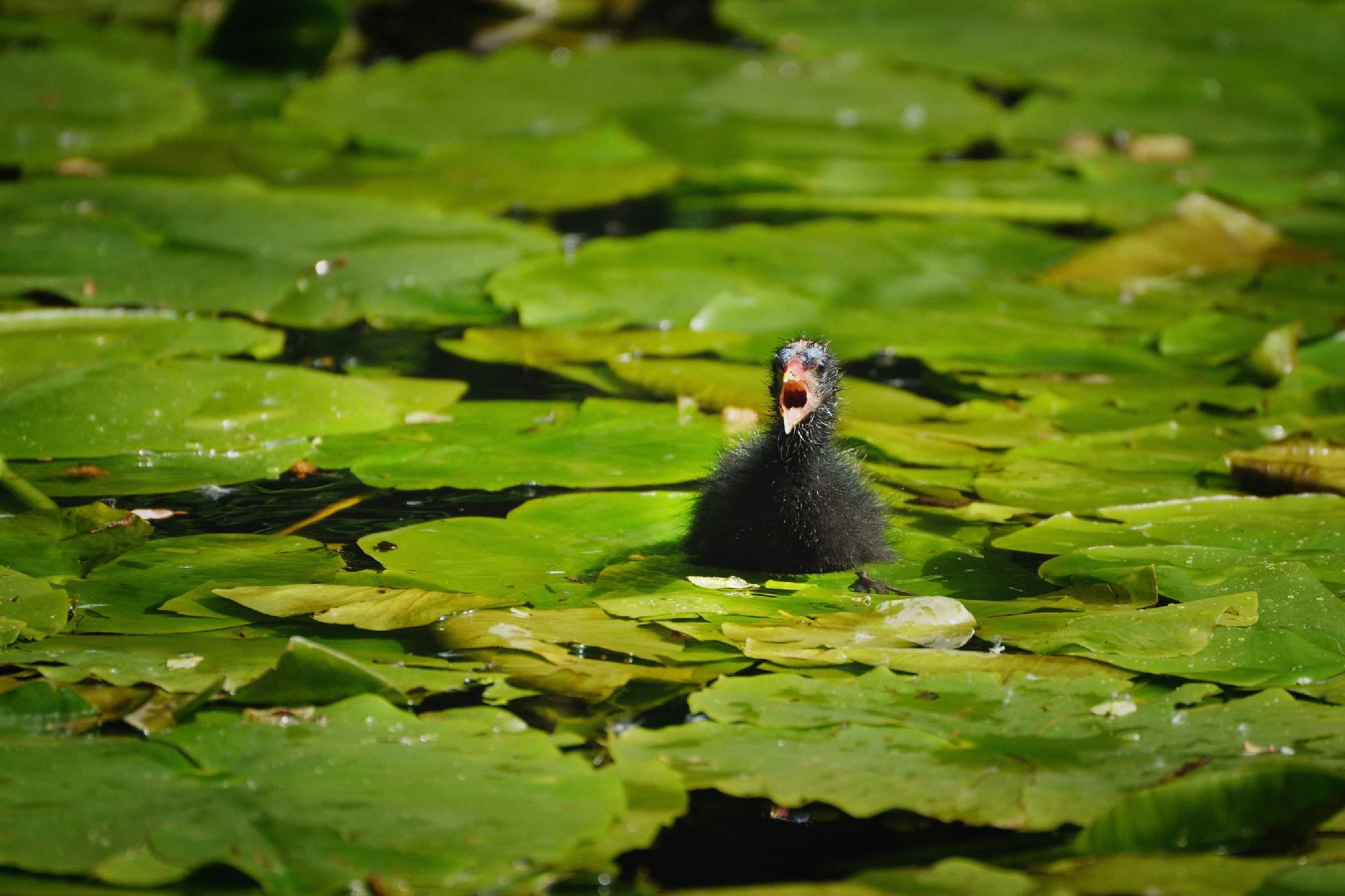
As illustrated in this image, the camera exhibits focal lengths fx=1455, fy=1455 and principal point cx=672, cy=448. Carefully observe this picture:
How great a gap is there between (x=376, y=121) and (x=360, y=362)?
3.24 metres

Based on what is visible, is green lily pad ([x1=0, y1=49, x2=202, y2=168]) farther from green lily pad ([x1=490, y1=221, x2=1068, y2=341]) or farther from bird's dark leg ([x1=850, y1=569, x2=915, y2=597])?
bird's dark leg ([x1=850, y1=569, x2=915, y2=597])

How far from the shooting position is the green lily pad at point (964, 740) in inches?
85.7

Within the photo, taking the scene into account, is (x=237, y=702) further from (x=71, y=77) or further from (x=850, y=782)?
(x=71, y=77)

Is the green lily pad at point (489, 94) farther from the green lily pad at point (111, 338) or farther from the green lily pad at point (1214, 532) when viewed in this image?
the green lily pad at point (1214, 532)

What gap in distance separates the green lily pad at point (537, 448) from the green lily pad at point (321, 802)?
52.2 inches

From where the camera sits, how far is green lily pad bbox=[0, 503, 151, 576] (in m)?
3.01

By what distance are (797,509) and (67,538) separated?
160 cm

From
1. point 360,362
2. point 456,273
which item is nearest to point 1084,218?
point 456,273

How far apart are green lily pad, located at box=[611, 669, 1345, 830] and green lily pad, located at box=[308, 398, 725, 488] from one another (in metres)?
1.27

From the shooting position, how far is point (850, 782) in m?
2.20

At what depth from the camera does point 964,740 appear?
2.37m

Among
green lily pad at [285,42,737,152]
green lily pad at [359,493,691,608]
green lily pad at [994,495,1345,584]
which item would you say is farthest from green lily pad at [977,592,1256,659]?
green lily pad at [285,42,737,152]

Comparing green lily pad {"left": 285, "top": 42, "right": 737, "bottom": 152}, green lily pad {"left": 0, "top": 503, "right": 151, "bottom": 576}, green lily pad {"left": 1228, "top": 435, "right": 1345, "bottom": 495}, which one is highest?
green lily pad {"left": 285, "top": 42, "right": 737, "bottom": 152}

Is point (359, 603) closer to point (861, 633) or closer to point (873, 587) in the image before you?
point (861, 633)
